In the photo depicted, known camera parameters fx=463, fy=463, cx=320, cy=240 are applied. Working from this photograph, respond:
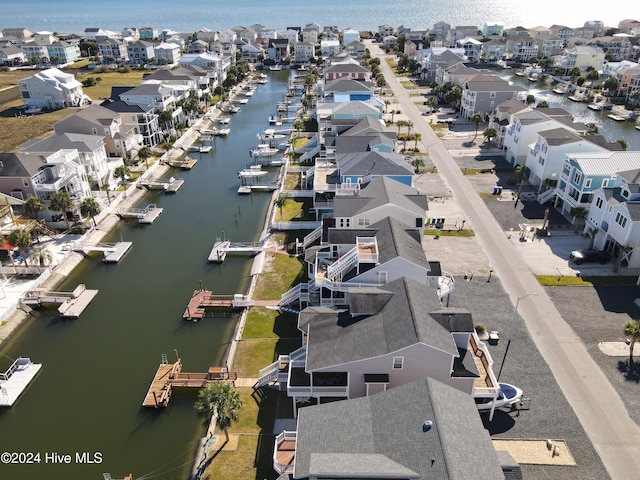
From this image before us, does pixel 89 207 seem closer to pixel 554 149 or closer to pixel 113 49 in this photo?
pixel 554 149

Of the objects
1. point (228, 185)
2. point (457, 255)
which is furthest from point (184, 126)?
point (457, 255)

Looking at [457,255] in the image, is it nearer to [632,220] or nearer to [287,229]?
[632,220]

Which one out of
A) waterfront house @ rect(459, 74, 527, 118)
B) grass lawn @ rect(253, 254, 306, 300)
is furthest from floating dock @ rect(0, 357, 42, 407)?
waterfront house @ rect(459, 74, 527, 118)

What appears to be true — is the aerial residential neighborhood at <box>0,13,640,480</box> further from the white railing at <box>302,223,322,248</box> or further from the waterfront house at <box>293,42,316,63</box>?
the waterfront house at <box>293,42,316,63</box>

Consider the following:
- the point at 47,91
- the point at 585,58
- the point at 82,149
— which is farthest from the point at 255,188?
the point at 585,58

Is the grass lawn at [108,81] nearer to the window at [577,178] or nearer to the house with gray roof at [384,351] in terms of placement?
the window at [577,178]

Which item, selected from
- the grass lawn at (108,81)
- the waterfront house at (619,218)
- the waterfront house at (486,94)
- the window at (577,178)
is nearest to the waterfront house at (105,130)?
the grass lawn at (108,81)
